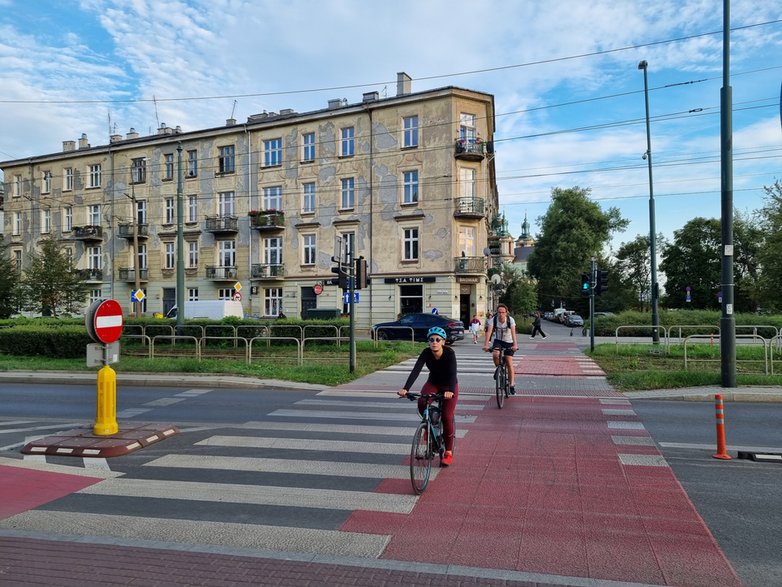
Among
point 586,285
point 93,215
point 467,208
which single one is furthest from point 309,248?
point 586,285

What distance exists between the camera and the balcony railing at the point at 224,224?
4102 centimetres

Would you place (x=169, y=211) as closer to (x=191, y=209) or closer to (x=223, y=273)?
(x=191, y=209)

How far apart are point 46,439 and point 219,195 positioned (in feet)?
120

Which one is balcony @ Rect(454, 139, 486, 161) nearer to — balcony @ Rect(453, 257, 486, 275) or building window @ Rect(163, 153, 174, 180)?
balcony @ Rect(453, 257, 486, 275)

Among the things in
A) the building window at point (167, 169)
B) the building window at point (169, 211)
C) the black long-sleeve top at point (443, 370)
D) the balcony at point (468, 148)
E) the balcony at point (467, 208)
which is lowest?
the black long-sleeve top at point (443, 370)

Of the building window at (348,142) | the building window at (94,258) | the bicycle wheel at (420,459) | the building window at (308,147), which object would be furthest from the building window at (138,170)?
the bicycle wheel at (420,459)

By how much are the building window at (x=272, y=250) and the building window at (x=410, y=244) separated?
31.1 feet

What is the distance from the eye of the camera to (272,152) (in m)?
40.6

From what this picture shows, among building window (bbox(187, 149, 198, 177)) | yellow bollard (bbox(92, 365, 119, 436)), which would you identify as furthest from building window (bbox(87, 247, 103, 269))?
yellow bollard (bbox(92, 365, 119, 436))

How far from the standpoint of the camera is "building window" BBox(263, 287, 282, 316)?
40438 mm

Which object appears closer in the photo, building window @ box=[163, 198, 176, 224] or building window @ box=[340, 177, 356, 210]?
building window @ box=[340, 177, 356, 210]

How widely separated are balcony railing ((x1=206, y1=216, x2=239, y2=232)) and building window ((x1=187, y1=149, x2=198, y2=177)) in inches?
171

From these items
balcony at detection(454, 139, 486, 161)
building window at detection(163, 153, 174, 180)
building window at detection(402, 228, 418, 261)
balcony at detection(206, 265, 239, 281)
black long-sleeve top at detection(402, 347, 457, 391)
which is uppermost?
building window at detection(163, 153, 174, 180)

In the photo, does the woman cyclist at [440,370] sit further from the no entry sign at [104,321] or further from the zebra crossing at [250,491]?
the no entry sign at [104,321]
